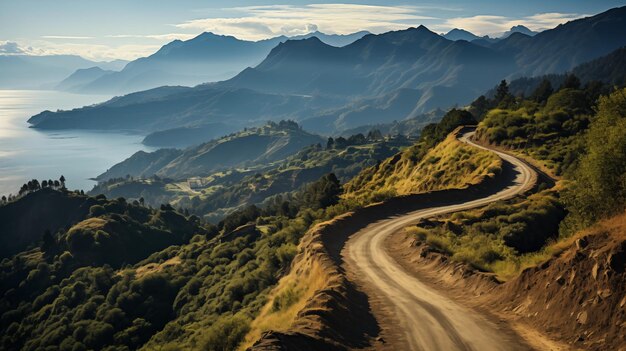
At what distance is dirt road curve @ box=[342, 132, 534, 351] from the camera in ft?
74.2

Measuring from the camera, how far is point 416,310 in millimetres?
26828

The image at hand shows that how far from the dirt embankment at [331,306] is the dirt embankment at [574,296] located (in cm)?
692

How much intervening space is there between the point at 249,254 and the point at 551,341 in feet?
243

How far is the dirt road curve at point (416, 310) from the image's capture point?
22.6m

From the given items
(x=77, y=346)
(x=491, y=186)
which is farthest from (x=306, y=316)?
(x=77, y=346)

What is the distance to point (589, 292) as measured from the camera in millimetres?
21156

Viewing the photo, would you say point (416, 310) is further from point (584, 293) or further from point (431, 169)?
point (431, 169)

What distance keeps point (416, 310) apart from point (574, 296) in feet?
26.9

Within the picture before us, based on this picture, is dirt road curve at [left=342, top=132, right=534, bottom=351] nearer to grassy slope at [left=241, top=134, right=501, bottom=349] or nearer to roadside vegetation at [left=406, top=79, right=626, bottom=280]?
grassy slope at [left=241, top=134, right=501, bottom=349]

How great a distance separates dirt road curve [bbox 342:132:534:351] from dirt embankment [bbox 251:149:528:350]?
1.39 meters

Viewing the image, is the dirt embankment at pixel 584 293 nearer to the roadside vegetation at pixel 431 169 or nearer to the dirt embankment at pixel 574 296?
the dirt embankment at pixel 574 296

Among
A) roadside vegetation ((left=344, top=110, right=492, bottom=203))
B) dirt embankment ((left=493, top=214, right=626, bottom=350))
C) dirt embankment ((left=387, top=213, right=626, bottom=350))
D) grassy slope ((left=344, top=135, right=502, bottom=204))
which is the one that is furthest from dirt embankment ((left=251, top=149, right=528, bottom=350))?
grassy slope ((left=344, top=135, right=502, bottom=204))

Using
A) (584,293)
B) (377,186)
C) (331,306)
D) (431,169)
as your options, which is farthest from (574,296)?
(377,186)

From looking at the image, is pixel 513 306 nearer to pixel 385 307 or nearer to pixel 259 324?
pixel 385 307
